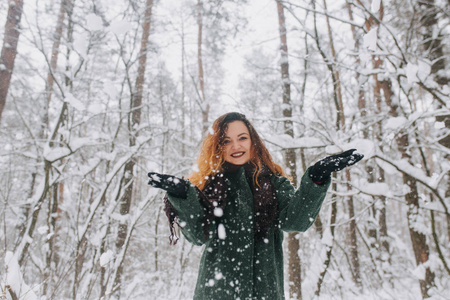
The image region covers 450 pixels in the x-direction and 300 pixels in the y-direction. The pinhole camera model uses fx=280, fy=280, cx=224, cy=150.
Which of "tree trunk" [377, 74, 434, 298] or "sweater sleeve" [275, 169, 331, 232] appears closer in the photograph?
"sweater sleeve" [275, 169, 331, 232]

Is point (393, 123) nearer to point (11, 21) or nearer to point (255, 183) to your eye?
point (255, 183)

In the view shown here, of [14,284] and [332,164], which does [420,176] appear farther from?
[14,284]

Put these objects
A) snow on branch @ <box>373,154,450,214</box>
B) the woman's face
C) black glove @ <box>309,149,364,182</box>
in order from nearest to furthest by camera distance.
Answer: black glove @ <box>309,149,364,182</box> < the woman's face < snow on branch @ <box>373,154,450,214</box>

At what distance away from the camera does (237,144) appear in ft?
6.25

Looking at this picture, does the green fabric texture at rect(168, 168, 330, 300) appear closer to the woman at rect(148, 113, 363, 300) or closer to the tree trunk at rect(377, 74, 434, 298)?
the woman at rect(148, 113, 363, 300)

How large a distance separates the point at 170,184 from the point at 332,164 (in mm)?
745

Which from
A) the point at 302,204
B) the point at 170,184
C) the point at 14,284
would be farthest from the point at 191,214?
the point at 14,284

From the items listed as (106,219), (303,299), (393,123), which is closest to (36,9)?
(106,219)

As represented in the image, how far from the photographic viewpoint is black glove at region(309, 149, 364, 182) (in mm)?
1228

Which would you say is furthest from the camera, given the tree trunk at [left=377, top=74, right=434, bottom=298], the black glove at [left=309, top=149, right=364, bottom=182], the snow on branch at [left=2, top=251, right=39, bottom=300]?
the tree trunk at [left=377, top=74, right=434, bottom=298]

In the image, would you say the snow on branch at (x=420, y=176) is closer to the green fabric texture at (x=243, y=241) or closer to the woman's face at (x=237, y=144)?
the woman's face at (x=237, y=144)

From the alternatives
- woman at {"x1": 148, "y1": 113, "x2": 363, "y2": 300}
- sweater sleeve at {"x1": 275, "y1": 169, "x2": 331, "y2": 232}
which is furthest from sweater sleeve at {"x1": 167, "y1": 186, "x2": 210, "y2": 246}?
sweater sleeve at {"x1": 275, "y1": 169, "x2": 331, "y2": 232}

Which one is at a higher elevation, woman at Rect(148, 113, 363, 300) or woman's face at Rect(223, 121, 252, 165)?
woman's face at Rect(223, 121, 252, 165)

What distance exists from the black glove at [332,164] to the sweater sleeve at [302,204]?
3cm
